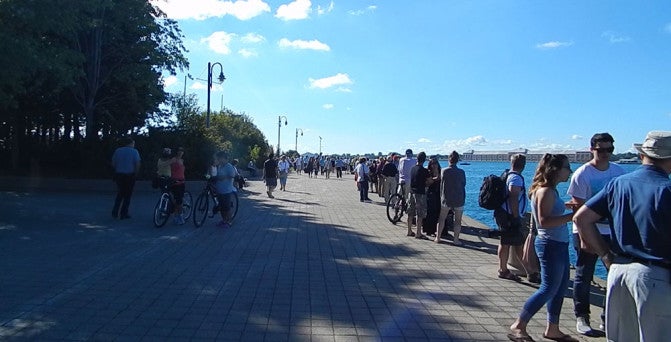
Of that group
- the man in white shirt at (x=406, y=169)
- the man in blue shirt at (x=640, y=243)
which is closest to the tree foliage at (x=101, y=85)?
the man in white shirt at (x=406, y=169)

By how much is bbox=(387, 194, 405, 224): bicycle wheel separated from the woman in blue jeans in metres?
8.67

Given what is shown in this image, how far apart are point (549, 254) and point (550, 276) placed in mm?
192

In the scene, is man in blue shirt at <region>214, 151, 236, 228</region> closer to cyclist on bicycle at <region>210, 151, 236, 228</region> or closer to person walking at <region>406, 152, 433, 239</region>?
cyclist on bicycle at <region>210, 151, 236, 228</region>

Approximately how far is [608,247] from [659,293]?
532mm

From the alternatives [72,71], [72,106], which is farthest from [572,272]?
[72,106]

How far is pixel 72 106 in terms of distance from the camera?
25.0 meters

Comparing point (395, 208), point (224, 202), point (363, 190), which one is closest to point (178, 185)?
point (224, 202)

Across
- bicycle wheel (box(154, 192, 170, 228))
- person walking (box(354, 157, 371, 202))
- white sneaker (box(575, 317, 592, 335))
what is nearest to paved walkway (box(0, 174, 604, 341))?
white sneaker (box(575, 317, 592, 335))

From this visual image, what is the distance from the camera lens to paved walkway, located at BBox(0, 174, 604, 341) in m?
5.03

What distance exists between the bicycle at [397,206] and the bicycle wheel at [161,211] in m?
5.45

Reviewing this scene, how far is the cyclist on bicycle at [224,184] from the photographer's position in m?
12.0

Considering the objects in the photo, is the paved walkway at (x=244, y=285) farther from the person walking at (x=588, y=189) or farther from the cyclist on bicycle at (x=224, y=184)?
the cyclist on bicycle at (x=224, y=184)

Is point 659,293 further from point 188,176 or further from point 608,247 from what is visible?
point 188,176

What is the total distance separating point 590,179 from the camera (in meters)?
5.56
